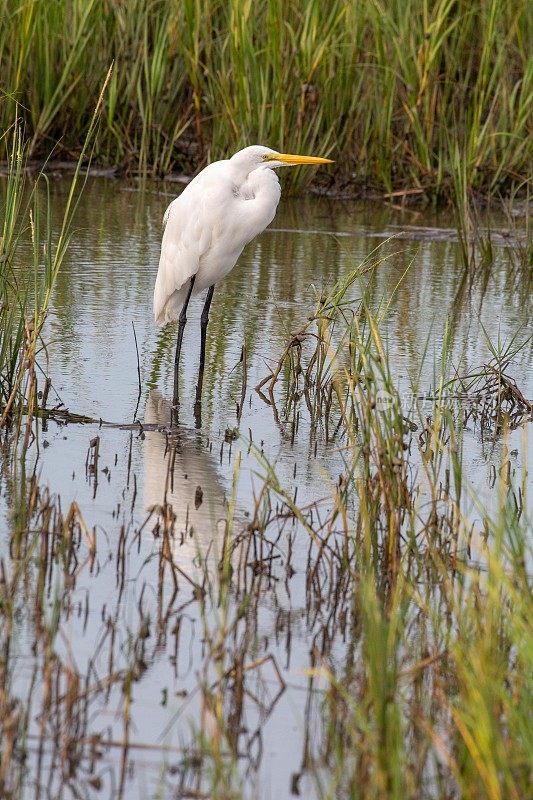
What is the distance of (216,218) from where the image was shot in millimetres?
6176

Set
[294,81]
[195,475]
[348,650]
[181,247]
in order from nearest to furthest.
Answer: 1. [348,650]
2. [195,475]
3. [181,247]
4. [294,81]

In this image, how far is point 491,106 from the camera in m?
10.3

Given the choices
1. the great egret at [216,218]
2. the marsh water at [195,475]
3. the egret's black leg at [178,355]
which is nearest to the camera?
the marsh water at [195,475]

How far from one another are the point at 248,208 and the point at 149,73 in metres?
4.83

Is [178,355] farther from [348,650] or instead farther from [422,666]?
[422,666]

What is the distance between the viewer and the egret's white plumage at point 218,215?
617 centimetres

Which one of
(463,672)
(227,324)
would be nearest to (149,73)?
(227,324)

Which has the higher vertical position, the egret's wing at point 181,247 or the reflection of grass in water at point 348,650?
the egret's wing at point 181,247

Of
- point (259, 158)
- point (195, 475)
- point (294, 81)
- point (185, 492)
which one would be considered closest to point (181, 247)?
point (259, 158)

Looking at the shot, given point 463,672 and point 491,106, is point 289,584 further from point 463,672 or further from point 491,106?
point 491,106

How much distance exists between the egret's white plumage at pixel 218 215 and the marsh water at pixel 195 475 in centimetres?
42

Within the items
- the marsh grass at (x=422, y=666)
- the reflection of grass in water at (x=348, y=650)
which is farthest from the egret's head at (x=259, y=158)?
the marsh grass at (x=422, y=666)

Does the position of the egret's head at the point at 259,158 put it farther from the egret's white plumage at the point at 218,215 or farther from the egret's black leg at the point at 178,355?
the egret's black leg at the point at 178,355

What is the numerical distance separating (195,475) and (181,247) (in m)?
1.90
